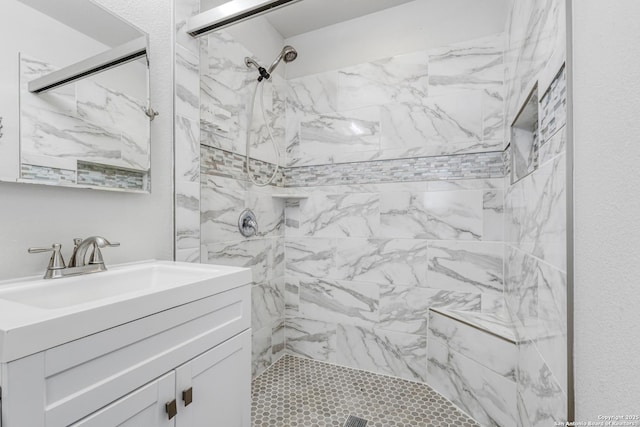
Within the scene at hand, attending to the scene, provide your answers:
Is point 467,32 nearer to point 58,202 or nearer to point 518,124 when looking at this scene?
point 518,124

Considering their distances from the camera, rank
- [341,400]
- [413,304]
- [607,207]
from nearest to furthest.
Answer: [607,207] → [341,400] → [413,304]

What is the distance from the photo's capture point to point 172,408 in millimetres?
756

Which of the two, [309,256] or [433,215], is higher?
[433,215]

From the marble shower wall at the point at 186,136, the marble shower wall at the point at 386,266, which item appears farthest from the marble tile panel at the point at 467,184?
the marble shower wall at the point at 186,136

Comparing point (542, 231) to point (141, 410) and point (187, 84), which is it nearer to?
point (141, 410)

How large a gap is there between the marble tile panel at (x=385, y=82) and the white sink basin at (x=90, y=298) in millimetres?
1551

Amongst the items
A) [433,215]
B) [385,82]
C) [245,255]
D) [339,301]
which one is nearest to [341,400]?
[339,301]

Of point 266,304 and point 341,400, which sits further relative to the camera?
point 266,304

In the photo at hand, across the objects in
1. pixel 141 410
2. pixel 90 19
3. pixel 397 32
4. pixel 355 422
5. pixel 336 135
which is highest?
pixel 397 32

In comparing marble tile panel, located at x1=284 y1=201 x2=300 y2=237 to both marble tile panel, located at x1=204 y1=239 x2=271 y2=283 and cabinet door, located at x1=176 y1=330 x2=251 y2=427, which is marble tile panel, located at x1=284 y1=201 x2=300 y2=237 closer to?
marble tile panel, located at x1=204 y1=239 x2=271 y2=283

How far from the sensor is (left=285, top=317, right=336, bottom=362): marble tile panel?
6.88 ft

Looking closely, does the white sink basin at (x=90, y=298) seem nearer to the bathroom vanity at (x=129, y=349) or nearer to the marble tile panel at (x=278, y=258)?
the bathroom vanity at (x=129, y=349)

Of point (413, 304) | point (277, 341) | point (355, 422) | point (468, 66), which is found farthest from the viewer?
point (277, 341)

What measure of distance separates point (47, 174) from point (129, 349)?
64 cm
